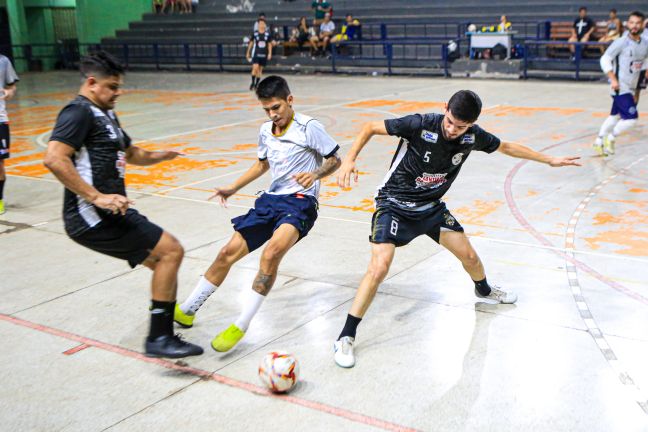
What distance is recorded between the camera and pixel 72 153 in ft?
14.6

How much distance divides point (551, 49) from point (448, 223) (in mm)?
20472

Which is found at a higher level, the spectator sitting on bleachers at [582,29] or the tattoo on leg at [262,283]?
the spectator sitting on bleachers at [582,29]

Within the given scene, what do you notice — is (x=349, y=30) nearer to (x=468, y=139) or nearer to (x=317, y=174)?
(x=468, y=139)

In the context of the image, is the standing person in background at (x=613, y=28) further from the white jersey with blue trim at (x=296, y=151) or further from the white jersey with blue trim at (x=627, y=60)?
the white jersey with blue trim at (x=296, y=151)

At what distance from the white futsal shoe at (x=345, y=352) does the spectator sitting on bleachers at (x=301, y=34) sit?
25.9m

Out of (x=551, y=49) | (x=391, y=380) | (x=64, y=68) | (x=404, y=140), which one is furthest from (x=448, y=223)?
(x=64, y=68)

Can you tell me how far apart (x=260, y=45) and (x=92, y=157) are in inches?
782

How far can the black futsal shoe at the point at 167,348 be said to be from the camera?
486 cm

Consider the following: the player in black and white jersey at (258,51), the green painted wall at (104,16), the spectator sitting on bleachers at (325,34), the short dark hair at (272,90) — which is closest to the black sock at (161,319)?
the short dark hair at (272,90)

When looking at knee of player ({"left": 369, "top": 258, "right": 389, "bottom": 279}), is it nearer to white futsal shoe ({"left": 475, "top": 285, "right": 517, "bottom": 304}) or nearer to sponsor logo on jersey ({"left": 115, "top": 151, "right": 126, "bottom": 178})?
white futsal shoe ({"left": 475, "top": 285, "right": 517, "bottom": 304})

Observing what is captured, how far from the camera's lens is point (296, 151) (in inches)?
210

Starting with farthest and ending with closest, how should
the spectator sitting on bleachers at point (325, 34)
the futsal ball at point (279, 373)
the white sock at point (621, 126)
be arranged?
the spectator sitting on bleachers at point (325, 34)
the white sock at point (621, 126)
the futsal ball at point (279, 373)

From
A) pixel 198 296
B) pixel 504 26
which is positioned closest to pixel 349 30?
pixel 504 26

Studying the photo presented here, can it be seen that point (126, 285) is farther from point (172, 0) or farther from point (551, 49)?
point (172, 0)
